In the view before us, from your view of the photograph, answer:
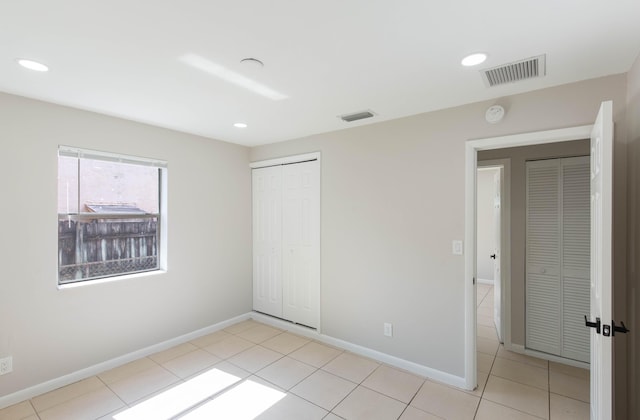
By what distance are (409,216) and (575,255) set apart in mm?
1730

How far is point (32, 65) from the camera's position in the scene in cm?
192

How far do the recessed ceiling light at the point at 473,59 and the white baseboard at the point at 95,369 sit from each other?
3.86 m

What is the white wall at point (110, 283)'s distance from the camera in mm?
2422

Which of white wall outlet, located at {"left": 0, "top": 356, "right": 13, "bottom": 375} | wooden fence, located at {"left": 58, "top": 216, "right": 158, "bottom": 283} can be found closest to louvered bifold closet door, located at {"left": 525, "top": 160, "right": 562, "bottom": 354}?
wooden fence, located at {"left": 58, "top": 216, "right": 158, "bottom": 283}

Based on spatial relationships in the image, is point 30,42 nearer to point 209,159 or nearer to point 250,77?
point 250,77

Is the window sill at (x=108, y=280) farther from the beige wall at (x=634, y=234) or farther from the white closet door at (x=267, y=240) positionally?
the beige wall at (x=634, y=234)

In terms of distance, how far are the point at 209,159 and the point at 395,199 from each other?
2.37m

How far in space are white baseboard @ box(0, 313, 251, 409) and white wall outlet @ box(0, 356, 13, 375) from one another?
7.4 inches

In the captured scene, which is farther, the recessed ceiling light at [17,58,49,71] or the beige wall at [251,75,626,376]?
the beige wall at [251,75,626,376]

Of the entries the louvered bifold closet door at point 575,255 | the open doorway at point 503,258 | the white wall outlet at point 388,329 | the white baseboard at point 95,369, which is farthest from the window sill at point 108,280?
the louvered bifold closet door at point 575,255

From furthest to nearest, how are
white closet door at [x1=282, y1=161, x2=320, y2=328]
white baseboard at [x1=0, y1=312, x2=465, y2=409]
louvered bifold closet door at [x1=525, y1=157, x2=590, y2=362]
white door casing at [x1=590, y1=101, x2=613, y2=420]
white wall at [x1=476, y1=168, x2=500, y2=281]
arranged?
1. white wall at [x1=476, y1=168, x2=500, y2=281]
2. white closet door at [x1=282, y1=161, x2=320, y2=328]
3. louvered bifold closet door at [x1=525, y1=157, x2=590, y2=362]
4. white baseboard at [x1=0, y1=312, x2=465, y2=409]
5. white door casing at [x1=590, y1=101, x2=613, y2=420]

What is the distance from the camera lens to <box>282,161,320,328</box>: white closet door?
3.66 meters

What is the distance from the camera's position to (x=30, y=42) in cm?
166

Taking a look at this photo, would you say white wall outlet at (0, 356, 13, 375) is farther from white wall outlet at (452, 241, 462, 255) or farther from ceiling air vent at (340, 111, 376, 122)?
white wall outlet at (452, 241, 462, 255)
